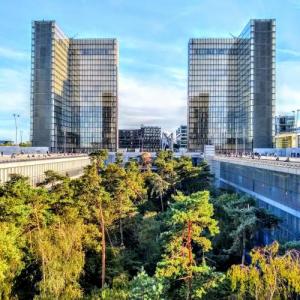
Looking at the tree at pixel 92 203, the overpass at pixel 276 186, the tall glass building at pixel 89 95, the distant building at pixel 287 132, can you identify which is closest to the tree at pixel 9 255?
the tree at pixel 92 203

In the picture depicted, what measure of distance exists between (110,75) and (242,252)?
15485cm

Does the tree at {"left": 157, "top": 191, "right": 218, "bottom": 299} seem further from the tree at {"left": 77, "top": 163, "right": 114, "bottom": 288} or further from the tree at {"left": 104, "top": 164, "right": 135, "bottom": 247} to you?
the tree at {"left": 104, "top": 164, "right": 135, "bottom": 247}

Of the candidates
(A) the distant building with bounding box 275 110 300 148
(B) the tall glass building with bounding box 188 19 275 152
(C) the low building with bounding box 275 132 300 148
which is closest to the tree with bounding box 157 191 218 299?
(A) the distant building with bounding box 275 110 300 148

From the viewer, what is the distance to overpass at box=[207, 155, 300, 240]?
37375 millimetres

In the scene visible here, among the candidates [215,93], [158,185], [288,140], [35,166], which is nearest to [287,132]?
[288,140]

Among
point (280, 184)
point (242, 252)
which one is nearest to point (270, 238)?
point (280, 184)

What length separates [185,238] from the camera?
23594 mm

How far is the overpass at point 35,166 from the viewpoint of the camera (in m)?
48.6

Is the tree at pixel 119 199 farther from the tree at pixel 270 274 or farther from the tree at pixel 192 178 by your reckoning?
the tree at pixel 192 178

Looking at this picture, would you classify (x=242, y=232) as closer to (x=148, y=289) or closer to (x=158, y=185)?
(x=148, y=289)

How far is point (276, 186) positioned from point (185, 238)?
2373cm

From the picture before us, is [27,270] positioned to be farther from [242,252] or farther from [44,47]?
[44,47]

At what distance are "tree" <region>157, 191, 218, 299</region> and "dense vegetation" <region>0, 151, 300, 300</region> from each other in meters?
0.06

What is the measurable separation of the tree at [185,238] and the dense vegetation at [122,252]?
55 millimetres
